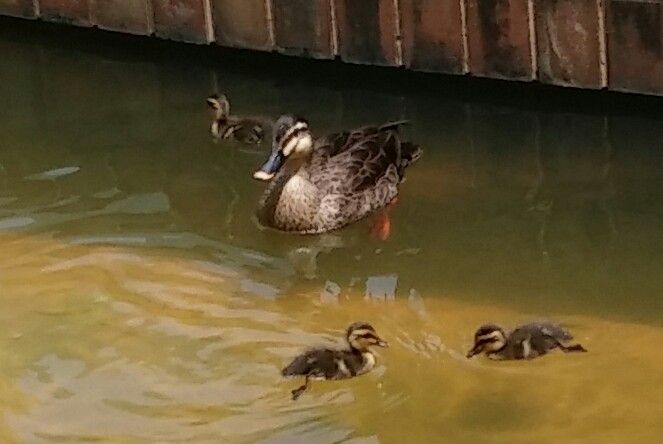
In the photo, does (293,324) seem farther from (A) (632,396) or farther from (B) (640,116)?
(B) (640,116)

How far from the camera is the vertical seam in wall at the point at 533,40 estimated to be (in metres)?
5.62

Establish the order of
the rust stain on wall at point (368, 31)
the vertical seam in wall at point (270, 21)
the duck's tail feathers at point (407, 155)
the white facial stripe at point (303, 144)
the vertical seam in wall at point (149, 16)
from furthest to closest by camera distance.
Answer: the vertical seam in wall at point (149, 16)
the vertical seam in wall at point (270, 21)
the rust stain on wall at point (368, 31)
the duck's tail feathers at point (407, 155)
the white facial stripe at point (303, 144)

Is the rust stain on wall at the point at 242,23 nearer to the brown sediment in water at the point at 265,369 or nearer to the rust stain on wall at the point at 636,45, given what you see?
the rust stain on wall at the point at 636,45

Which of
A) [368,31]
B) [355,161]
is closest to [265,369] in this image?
[355,161]

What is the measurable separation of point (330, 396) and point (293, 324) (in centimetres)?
44

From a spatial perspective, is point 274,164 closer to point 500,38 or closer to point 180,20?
point 500,38

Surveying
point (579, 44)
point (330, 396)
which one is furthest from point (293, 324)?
point (579, 44)

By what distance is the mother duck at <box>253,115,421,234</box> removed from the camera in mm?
4961

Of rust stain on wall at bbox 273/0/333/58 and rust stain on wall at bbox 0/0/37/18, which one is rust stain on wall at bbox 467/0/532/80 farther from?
rust stain on wall at bbox 0/0/37/18

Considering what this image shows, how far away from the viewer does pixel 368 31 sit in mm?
5992

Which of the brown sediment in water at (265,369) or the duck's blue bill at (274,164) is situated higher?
the duck's blue bill at (274,164)

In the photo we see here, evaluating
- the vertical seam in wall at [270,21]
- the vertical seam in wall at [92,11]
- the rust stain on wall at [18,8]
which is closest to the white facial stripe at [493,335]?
the vertical seam in wall at [270,21]

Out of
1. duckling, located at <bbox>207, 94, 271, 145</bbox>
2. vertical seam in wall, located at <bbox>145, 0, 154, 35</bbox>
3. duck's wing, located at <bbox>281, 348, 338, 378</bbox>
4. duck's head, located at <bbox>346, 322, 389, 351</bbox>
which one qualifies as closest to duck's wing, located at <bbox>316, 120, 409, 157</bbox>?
duckling, located at <bbox>207, 94, 271, 145</bbox>

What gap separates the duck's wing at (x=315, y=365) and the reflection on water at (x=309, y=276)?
1.6 inches
